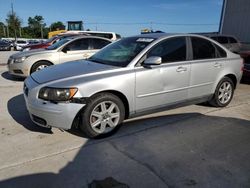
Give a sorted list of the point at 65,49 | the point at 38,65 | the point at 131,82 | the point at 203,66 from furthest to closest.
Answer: the point at 65,49 → the point at 38,65 → the point at 203,66 → the point at 131,82

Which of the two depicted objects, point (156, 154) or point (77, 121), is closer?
point (156, 154)

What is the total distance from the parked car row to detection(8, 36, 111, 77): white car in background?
3695 millimetres

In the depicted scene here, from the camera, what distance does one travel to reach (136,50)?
427 centimetres

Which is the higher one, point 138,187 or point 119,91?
point 119,91

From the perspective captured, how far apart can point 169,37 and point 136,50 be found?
2.31 feet

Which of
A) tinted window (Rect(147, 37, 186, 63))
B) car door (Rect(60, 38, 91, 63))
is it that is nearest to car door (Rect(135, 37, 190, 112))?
tinted window (Rect(147, 37, 186, 63))

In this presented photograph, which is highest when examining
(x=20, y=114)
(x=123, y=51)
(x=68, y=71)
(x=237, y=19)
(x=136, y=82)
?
(x=237, y=19)

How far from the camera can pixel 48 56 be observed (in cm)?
812

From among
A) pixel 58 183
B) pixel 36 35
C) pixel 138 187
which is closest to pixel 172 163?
pixel 138 187

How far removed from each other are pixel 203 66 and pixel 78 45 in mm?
5048

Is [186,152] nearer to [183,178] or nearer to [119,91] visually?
[183,178]

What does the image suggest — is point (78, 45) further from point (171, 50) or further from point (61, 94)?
point (61, 94)

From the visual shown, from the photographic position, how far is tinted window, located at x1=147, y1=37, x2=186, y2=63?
170 inches

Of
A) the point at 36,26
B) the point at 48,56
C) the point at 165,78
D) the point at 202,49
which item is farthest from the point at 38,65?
the point at 36,26
